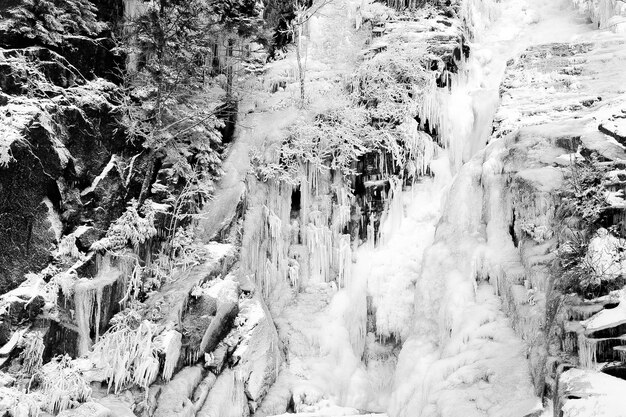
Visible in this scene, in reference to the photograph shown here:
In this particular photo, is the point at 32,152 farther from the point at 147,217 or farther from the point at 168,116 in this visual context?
the point at 168,116

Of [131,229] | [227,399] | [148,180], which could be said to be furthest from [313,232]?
[227,399]

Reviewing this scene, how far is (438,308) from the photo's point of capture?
1050cm

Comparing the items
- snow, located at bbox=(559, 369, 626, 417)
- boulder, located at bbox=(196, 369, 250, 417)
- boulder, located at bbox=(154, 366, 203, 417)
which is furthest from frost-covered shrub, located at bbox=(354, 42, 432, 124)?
snow, located at bbox=(559, 369, 626, 417)

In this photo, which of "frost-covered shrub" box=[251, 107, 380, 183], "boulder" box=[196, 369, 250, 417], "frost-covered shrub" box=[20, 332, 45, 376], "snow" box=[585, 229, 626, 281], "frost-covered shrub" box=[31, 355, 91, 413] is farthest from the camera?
"frost-covered shrub" box=[251, 107, 380, 183]

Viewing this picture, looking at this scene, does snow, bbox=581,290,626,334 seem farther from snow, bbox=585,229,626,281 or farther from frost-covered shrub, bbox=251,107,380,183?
frost-covered shrub, bbox=251,107,380,183

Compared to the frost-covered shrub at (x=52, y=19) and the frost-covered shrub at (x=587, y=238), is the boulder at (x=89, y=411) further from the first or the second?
the frost-covered shrub at (x=587, y=238)

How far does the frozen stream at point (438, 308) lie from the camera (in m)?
8.24

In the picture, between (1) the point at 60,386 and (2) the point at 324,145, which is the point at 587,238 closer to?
(2) the point at 324,145

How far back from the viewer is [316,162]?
45.2 feet

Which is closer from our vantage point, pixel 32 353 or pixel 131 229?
pixel 32 353

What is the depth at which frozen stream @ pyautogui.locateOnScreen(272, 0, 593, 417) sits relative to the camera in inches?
324

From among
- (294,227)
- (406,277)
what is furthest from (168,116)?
(406,277)

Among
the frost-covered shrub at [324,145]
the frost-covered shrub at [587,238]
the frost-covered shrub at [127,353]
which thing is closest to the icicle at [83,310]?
the frost-covered shrub at [127,353]

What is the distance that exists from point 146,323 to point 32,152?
386 cm
